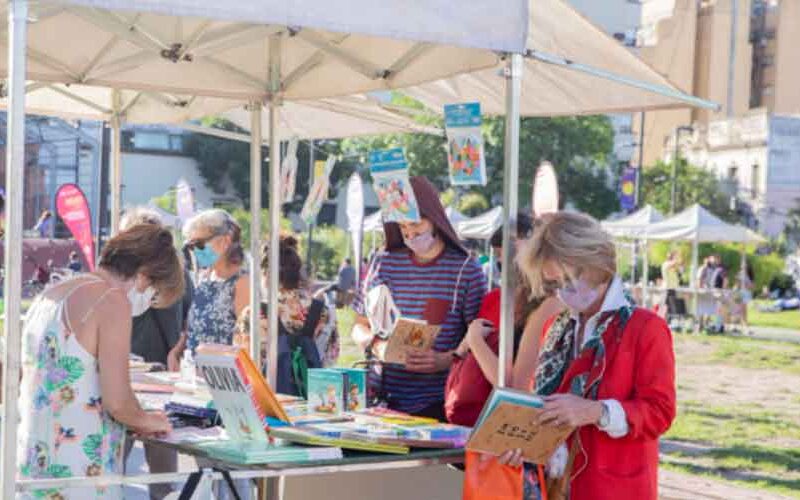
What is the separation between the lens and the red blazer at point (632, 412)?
4.04m

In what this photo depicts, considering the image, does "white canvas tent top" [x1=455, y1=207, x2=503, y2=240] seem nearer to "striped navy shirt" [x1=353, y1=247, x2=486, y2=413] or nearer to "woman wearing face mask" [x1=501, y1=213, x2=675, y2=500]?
"striped navy shirt" [x1=353, y1=247, x2=486, y2=413]

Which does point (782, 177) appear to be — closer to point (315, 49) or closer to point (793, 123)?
point (793, 123)

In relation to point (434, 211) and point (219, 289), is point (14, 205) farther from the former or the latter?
point (219, 289)

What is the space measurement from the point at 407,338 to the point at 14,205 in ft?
6.31

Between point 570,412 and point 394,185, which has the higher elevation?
point 394,185

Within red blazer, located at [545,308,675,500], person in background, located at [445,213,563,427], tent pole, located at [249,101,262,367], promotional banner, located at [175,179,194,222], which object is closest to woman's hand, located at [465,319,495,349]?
person in background, located at [445,213,563,427]

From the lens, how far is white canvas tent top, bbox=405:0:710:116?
16.4 ft

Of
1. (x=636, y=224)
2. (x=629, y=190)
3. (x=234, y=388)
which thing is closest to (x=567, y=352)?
(x=234, y=388)

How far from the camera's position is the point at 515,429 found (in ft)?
13.4

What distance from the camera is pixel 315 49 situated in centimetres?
620

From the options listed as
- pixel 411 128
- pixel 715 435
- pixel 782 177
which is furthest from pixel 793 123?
pixel 411 128

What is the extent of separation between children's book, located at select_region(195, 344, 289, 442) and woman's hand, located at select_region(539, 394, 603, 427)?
944 millimetres

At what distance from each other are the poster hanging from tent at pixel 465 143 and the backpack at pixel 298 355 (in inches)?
95.3

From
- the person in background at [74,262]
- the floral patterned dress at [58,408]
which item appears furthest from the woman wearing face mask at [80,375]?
the person in background at [74,262]
